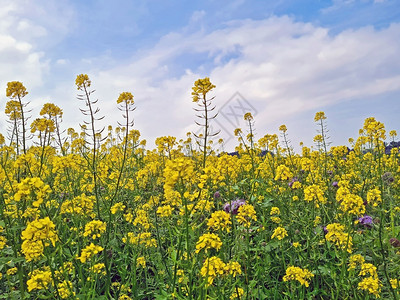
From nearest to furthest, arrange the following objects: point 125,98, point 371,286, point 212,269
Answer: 1. point 212,269
2. point 371,286
3. point 125,98

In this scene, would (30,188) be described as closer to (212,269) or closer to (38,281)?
(38,281)

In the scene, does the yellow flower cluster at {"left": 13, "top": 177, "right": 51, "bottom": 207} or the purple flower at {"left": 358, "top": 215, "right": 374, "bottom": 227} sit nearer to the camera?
the yellow flower cluster at {"left": 13, "top": 177, "right": 51, "bottom": 207}

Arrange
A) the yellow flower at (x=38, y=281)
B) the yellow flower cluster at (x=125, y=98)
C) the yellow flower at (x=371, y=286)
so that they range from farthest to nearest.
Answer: the yellow flower cluster at (x=125, y=98) < the yellow flower at (x=371, y=286) < the yellow flower at (x=38, y=281)

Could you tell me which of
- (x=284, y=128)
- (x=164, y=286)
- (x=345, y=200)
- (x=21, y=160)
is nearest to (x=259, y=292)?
(x=164, y=286)

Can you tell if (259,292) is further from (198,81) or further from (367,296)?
(198,81)

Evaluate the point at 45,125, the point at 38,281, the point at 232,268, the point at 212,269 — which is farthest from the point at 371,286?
the point at 45,125

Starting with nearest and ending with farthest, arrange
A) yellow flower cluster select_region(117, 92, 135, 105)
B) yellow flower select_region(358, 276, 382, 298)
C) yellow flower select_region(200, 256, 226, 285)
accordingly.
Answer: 1. yellow flower select_region(200, 256, 226, 285)
2. yellow flower select_region(358, 276, 382, 298)
3. yellow flower cluster select_region(117, 92, 135, 105)

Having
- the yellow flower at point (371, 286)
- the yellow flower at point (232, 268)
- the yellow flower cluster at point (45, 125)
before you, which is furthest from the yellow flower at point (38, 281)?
the yellow flower at point (371, 286)

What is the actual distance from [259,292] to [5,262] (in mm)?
2451

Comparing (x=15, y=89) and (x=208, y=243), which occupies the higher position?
(x=15, y=89)

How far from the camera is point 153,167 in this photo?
4617mm

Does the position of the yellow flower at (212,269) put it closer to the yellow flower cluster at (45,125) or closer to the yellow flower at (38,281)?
the yellow flower at (38,281)

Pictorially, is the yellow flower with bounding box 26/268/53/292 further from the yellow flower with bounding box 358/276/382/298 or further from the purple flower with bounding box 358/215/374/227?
the purple flower with bounding box 358/215/374/227

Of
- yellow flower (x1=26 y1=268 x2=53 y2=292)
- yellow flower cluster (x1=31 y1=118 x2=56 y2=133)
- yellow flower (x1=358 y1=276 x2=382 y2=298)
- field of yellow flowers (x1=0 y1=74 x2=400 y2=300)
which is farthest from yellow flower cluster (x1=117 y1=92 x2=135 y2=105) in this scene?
yellow flower (x1=358 y1=276 x2=382 y2=298)
